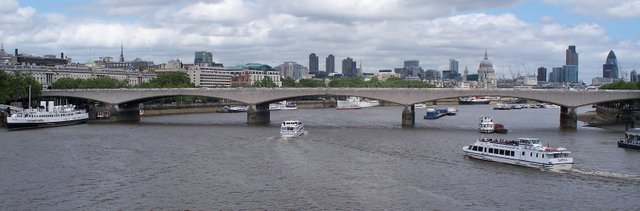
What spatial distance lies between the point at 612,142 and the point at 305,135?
28.1 m

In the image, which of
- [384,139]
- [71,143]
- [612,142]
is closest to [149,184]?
[71,143]

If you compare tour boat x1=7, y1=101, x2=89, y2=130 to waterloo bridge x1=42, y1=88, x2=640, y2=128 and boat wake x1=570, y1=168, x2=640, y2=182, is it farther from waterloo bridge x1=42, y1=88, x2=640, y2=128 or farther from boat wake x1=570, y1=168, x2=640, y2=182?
boat wake x1=570, y1=168, x2=640, y2=182

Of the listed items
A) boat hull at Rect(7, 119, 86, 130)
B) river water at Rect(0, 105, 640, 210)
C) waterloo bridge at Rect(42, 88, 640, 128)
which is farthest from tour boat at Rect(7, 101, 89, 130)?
river water at Rect(0, 105, 640, 210)

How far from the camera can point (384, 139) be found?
6806 centimetres

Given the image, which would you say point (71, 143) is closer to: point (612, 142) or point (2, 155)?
point (2, 155)

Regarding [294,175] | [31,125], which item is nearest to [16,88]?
[31,125]

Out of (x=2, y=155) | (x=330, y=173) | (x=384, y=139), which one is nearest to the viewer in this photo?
(x=330, y=173)

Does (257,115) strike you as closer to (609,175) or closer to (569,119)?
(569,119)

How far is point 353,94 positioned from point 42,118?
120ft

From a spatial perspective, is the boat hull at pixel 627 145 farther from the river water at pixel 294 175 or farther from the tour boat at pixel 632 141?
the river water at pixel 294 175

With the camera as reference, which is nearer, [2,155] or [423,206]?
[423,206]

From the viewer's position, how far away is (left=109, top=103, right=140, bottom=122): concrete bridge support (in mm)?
100688

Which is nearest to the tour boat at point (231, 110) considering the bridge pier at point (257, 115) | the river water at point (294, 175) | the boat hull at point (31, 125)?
the bridge pier at point (257, 115)

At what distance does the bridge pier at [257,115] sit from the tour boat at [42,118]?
2127 centimetres
